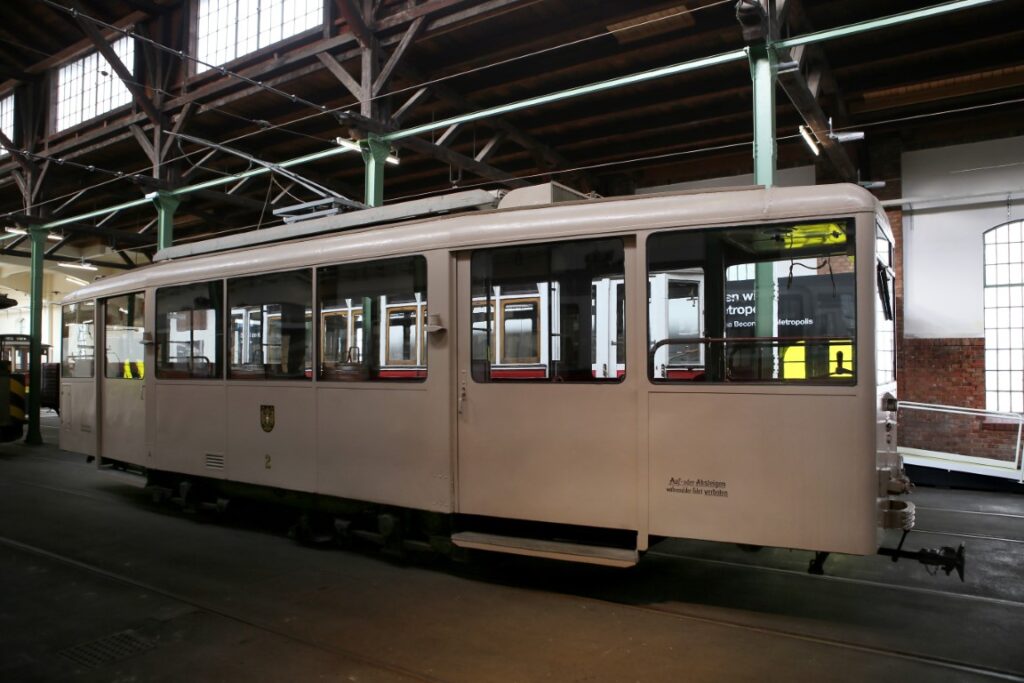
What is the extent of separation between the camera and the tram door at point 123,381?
311 inches

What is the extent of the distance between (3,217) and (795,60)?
17.3 metres

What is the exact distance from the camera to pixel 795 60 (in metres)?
8.62

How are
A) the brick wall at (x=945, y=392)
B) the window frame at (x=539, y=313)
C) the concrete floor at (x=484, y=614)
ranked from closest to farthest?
1. the concrete floor at (x=484, y=614)
2. the window frame at (x=539, y=313)
3. the brick wall at (x=945, y=392)

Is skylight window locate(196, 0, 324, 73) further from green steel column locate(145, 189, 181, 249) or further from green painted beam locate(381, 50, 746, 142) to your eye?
green painted beam locate(381, 50, 746, 142)

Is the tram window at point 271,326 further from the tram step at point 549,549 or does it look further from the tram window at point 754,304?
the tram window at point 754,304

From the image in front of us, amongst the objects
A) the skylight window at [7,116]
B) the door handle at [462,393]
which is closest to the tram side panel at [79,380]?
the door handle at [462,393]

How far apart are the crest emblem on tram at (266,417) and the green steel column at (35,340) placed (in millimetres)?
12561

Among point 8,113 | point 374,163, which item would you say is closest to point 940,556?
point 374,163

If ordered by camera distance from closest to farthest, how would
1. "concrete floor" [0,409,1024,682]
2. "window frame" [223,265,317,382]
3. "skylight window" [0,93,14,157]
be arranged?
"concrete floor" [0,409,1024,682]
"window frame" [223,265,317,382]
"skylight window" [0,93,14,157]

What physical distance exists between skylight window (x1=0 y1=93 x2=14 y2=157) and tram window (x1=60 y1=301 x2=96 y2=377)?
1310 centimetres

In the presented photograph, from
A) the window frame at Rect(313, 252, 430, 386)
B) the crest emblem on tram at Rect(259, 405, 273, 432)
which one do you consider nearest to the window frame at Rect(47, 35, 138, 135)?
the crest emblem on tram at Rect(259, 405, 273, 432)

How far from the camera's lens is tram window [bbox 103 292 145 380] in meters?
7.90

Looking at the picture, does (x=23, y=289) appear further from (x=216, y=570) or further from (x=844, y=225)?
(x=844, y=225)

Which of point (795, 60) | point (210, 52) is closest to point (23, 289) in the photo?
point (210, 52)
